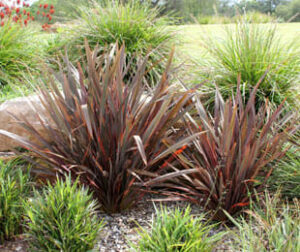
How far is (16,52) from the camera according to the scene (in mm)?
5234

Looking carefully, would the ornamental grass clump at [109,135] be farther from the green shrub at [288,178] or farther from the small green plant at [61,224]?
the green shrub at [288,178]

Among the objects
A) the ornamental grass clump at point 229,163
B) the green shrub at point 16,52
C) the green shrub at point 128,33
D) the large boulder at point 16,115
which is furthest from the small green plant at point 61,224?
the green shrub at point 16,52

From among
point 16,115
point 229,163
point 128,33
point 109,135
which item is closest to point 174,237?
point 229,163

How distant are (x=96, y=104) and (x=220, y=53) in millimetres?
1888

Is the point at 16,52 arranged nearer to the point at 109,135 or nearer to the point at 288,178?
the point at 109,135

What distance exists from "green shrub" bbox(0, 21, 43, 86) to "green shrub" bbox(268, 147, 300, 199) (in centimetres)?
357

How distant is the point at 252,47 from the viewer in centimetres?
362

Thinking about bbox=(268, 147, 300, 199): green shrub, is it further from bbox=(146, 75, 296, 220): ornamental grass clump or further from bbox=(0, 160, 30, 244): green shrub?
bbox=(0, 160, 30, 244): green shrub

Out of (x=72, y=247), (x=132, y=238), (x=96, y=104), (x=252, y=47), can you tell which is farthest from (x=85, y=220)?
(x=252, y=47)

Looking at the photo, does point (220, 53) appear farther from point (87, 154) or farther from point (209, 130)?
point (87, 154)

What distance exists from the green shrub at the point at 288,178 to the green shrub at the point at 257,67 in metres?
0.97

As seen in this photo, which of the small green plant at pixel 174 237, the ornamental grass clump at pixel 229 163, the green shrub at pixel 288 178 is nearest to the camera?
the small green plant at pixel 174 237

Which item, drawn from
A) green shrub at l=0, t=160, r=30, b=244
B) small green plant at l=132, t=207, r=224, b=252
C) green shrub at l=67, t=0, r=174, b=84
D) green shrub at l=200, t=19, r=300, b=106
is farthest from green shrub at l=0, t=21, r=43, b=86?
small green plant at l=132, t=207, r=224, b=252

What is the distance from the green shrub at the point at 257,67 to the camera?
11.7 feet
